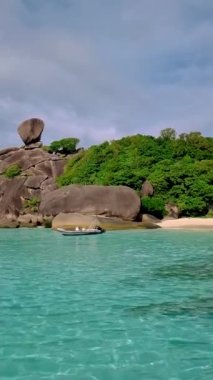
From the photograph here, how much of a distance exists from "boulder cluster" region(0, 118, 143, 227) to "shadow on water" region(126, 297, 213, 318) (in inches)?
1205

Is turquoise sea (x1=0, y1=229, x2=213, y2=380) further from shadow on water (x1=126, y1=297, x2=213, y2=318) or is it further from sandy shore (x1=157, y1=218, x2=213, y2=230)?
sandy shore (x1=157, y1=218, x2=213, y2=230)

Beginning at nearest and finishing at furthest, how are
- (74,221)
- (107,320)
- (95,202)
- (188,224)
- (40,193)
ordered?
(107,320)
(74,221)
(188,224)
(95,202)
(40,193)

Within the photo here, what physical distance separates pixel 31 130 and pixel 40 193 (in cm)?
1236

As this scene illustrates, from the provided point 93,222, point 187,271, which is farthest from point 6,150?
point 187,271

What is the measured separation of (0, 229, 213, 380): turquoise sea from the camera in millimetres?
6992

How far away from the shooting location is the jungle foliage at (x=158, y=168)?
49500 mm

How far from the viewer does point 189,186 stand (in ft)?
164

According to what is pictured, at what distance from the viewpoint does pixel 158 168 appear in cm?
5206

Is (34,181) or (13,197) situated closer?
(13,197)

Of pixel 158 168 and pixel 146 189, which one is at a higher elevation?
pixel 158 168

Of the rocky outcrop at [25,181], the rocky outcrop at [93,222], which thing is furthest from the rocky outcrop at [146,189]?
the rocky outcrop at [25,181]

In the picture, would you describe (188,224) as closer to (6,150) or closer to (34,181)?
(34,181)

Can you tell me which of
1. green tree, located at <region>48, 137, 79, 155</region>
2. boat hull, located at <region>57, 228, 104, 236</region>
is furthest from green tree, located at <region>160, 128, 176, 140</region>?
boat hull, located at <region>57, 228, 104, 236</region>

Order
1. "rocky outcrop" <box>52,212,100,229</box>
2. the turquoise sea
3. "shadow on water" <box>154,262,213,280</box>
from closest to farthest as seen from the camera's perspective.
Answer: the turquoise sea, "shadow on water" <box>154,262,213,280</box>, "rocky outcrop" <box>52,212,100,229</box>
